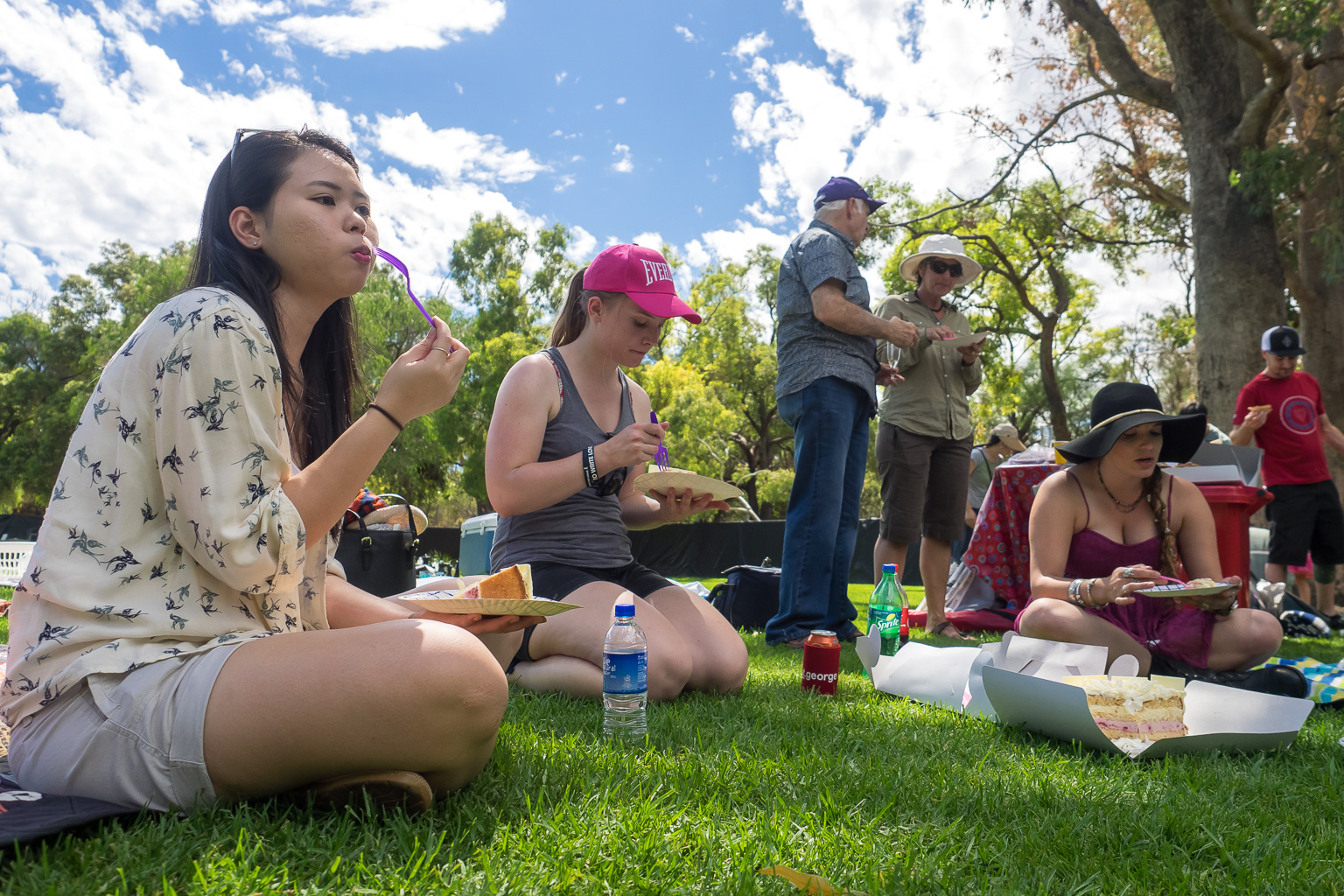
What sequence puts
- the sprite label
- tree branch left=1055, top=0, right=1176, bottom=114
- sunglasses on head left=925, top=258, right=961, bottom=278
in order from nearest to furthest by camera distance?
the sprite label
sunglasses on head left=925, top=258, right=961, bottom=278
tree branch left=1055, top=0, right=1176, bottom=114

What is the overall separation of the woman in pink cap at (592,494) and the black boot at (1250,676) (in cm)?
151

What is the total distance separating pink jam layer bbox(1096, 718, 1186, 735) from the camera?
2217mm

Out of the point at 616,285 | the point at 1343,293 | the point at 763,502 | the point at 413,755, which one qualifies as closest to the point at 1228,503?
the point at 616,285

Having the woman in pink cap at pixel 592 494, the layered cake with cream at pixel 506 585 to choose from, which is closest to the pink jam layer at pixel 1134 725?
the woman in pink cap at pixel 592 494

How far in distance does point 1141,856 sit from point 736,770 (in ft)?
2.58

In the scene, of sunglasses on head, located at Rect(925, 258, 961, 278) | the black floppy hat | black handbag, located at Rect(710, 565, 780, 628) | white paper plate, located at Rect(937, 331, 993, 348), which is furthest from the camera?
black handbag, located at Rect(710, 565, 780, 628)

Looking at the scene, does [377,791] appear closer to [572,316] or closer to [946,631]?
[572,316]

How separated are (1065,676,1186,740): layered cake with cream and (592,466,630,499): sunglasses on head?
5.07ft

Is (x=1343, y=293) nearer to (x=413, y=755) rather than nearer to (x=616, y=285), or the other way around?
(x=616, y=285)

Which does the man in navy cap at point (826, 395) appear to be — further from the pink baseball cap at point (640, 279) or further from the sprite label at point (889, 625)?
the pink baseball cap at point (640, 279)

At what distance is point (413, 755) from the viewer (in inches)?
58.7

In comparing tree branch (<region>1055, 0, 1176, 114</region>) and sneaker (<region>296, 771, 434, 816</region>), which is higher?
tree branch (<region>1055, 0, 1176, 114</region>)

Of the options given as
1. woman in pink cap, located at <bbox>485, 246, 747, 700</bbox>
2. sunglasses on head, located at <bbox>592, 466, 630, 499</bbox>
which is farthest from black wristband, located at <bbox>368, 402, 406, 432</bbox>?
sunglasses on head, located at <bbox>592, 466, 630, 499</bbox>

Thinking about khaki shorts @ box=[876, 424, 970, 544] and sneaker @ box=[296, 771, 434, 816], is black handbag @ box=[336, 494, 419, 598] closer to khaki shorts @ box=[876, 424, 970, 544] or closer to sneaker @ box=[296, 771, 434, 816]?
khaki shorts @ box=[876, 424, 970, 544]
